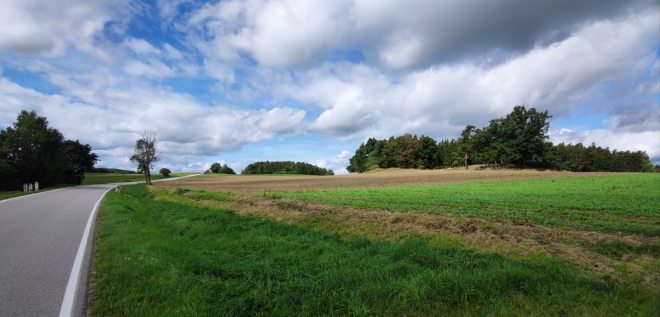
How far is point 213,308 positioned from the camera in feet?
14.7

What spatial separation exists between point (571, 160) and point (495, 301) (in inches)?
4855

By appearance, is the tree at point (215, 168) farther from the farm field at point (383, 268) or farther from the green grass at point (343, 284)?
the green grass at point (343, 284)

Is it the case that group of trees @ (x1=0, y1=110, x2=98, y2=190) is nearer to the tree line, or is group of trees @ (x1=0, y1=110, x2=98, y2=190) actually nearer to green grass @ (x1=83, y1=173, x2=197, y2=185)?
green grass @ (x1=83, y1=173, x2=197, y2=185)

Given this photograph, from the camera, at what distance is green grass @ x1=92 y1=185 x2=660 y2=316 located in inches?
179

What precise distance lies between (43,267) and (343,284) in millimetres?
5885

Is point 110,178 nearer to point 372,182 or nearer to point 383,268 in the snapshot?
Answer: point 372,182

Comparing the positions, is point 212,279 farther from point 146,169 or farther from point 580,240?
point 146,169

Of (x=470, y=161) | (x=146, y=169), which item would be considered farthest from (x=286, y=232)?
(x=470, y=161)

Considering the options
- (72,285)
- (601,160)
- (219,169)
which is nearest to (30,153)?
(72,285)

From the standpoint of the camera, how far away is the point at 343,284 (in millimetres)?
5383

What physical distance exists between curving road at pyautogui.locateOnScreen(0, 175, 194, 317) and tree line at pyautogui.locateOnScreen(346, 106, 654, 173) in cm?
8273

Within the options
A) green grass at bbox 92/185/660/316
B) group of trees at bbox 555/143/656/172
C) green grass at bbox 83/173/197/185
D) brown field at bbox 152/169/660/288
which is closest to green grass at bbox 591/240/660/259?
brown field at bbox 152/169/660/288

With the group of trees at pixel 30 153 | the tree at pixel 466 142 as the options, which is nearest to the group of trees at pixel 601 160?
the tree at pixel 466 142

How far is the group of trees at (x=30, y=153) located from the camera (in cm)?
4029
